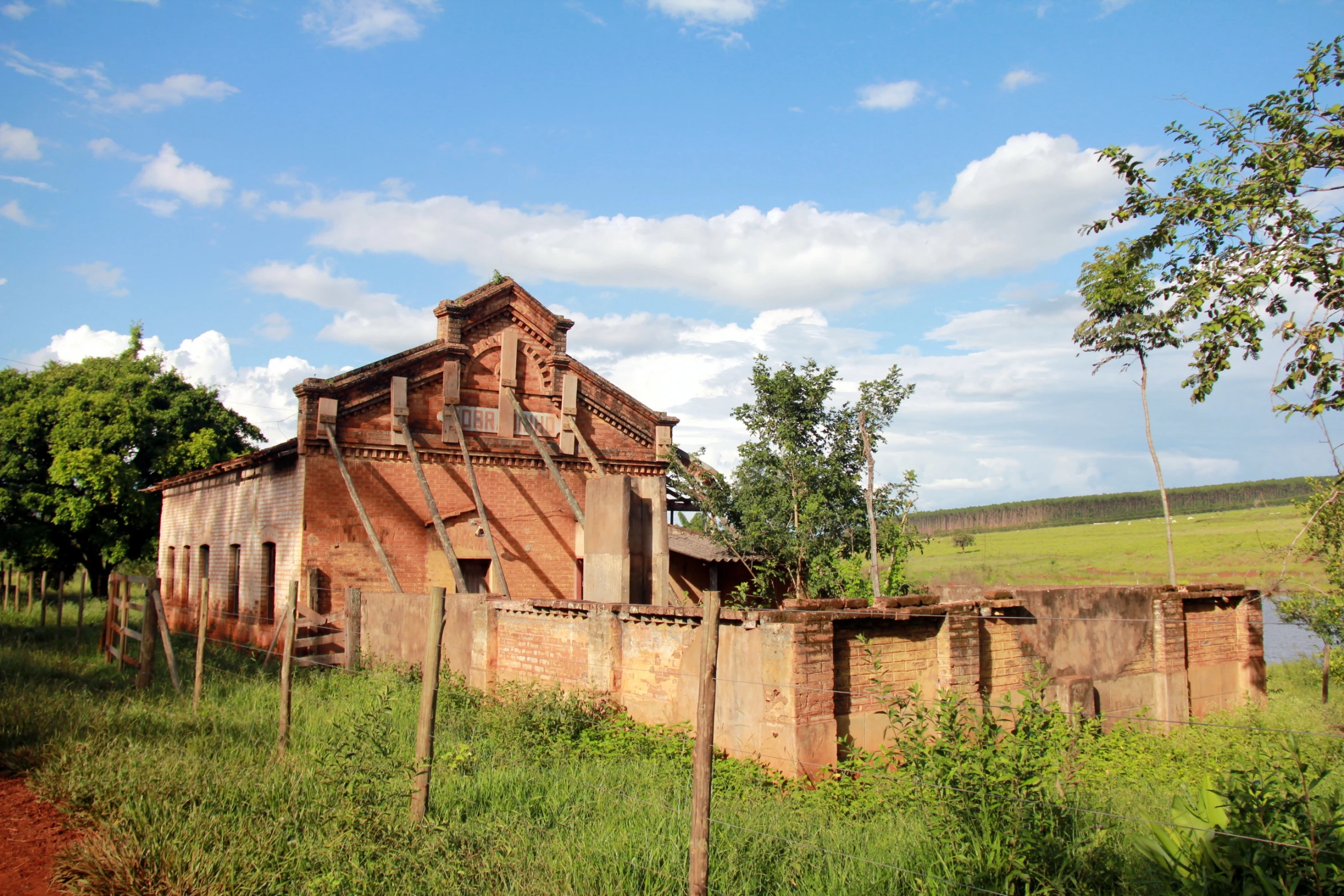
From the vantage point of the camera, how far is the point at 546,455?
17188 millimetres

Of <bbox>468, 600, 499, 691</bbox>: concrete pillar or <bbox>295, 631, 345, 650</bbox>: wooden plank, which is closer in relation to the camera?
<bbox>468, 600, 499, 691</bbox>: concrete pillar

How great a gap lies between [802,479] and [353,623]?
8060mm

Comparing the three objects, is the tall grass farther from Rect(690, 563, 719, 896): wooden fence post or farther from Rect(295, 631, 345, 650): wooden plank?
Rect(295, 631, 345, 650): wooden plank

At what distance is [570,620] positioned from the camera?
10.4 metres

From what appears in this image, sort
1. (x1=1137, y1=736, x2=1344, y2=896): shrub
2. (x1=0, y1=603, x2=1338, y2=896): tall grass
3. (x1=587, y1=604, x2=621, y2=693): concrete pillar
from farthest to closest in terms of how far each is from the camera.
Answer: (x1=587, y1=604, x2=621, y2=693): concrete pillar, (x1=0, y1=603, x2=1338, y2=896): tall grass, (x1=1137, y1=736, x2=1344, y2=896): shrub

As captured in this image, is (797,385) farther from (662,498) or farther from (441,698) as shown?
(441,698)

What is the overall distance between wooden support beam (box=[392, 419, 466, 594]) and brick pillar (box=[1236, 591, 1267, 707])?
39.4 ft

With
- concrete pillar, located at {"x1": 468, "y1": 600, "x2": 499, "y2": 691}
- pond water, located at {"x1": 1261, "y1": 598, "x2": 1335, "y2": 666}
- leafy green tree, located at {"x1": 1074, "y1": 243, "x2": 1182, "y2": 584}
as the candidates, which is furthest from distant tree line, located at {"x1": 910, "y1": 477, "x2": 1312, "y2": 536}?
concrete pillar, located at {"x1": 468, "y1": 600, "x2": 499, "y2": 691}

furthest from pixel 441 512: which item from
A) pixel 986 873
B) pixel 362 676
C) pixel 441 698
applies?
pixel 986 873

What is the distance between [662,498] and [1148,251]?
5.56 meters

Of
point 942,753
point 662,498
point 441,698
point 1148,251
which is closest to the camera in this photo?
point 942,753

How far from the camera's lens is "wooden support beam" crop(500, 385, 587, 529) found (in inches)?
654

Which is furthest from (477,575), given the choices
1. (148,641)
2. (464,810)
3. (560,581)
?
(464,810)

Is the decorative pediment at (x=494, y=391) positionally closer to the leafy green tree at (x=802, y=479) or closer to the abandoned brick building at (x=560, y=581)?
the abandoned brick building at (x=560, y=581)
